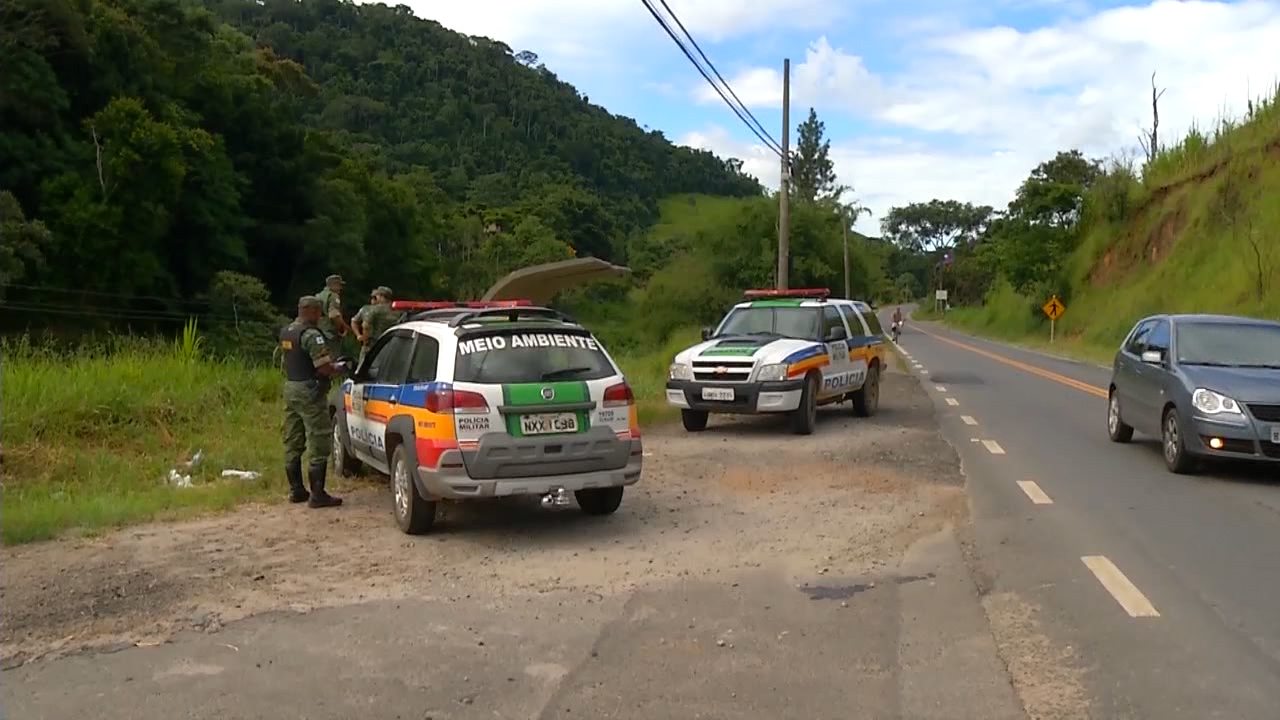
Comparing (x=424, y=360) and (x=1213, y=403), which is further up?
(x=424, y=360)

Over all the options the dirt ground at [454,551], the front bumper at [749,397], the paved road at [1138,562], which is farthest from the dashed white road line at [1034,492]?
the front bumper at [749,397]

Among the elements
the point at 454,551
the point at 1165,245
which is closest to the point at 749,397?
the point at 454,551

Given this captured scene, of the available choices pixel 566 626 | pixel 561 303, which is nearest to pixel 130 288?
pixel 561 303

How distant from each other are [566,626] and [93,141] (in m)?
43.4

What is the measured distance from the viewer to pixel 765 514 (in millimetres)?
9438

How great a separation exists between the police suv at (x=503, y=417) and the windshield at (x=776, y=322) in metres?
6.94

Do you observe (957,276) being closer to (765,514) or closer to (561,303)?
(561,303)

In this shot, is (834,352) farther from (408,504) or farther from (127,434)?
(127,434)

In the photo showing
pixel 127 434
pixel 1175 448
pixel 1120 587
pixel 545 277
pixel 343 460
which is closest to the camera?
pixel 1120 587

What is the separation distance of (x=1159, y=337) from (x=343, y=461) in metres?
9.08

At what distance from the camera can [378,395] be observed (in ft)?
31.4

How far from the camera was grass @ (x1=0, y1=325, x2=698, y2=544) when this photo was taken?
9562 mm

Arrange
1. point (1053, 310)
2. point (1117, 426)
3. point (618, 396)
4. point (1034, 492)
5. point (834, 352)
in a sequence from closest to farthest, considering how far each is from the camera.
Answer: point (618, 396), point (1034, 492), point (1117, 426), point (834, 352), point (1053, 310)

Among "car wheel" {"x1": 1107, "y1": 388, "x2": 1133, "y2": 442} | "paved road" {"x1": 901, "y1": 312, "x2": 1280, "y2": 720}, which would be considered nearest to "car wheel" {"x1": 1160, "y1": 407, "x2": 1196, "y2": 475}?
"paved road" {"x1": 901, "y1": 312, "x2": 1280, "y2": 720}
